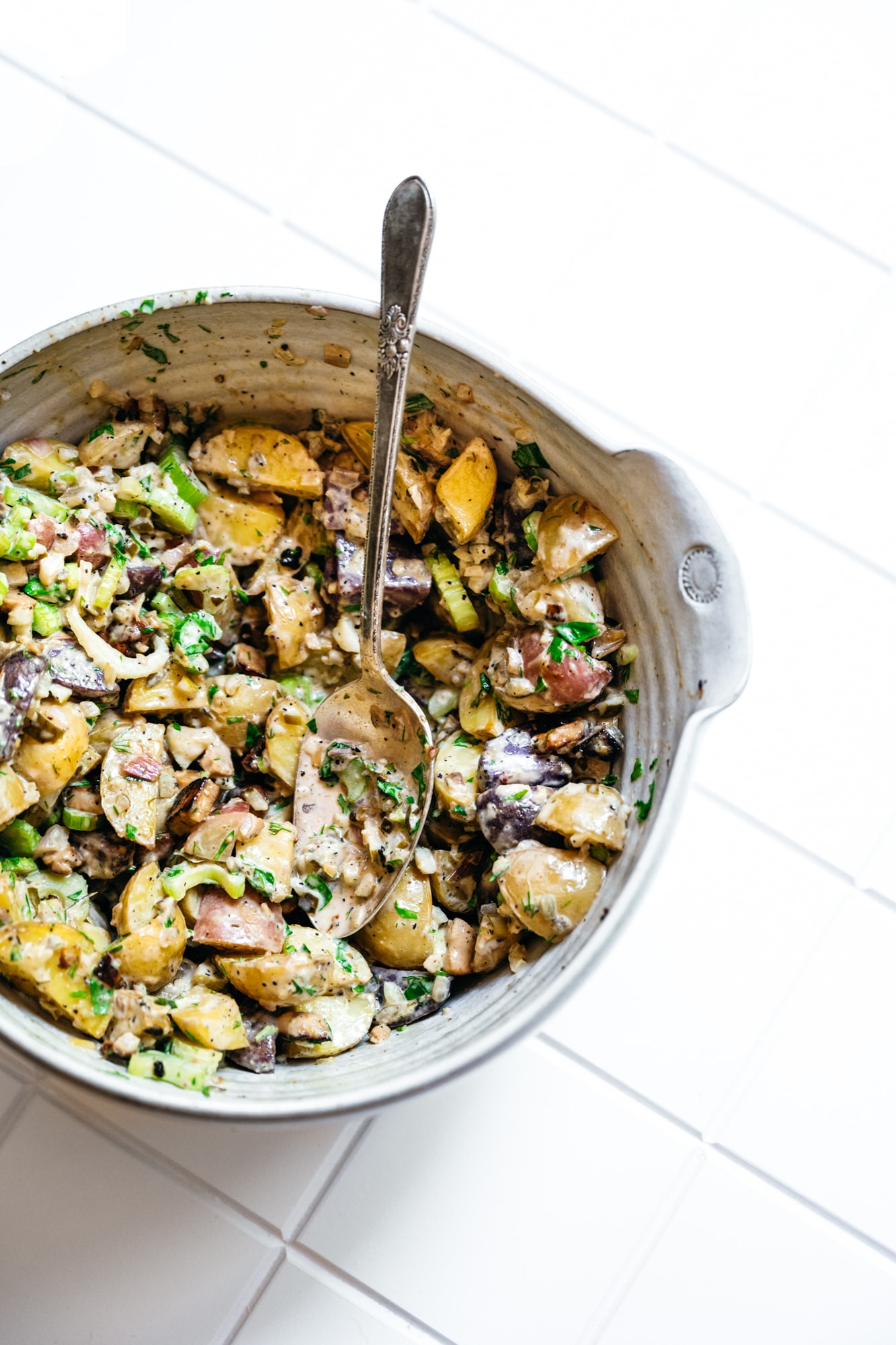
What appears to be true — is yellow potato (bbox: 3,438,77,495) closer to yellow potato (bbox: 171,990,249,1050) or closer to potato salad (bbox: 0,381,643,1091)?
potato salad (bbox: 0,381,643,1091)

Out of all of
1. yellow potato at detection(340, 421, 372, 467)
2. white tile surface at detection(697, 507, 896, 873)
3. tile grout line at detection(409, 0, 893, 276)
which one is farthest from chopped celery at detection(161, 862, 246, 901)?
tile grout line at detection(409, 0, 893, 276)

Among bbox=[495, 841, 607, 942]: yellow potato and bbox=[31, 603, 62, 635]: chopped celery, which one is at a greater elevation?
bbox=[495, 841, 607, 942]: yellow potato

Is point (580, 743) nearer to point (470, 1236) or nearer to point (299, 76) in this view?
point (470, 1236)

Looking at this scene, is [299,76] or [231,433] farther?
[299,76]

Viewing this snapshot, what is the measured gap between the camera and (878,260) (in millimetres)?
1551

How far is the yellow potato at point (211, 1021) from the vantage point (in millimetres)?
1089

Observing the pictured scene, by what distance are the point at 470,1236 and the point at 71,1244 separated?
1.73ft

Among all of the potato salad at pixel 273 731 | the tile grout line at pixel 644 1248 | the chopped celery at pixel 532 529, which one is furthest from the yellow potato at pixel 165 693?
the tile grout line at pixel 644 1248

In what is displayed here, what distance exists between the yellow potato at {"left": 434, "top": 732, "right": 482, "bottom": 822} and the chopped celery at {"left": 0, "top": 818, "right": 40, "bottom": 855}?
470 mm

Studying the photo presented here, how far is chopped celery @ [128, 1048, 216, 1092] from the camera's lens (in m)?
1.04

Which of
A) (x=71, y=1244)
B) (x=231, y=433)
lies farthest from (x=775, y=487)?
(x=71, y=1244)

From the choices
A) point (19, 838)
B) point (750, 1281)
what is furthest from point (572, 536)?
point (750, 1281)

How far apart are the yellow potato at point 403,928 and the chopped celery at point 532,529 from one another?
16.9 inches

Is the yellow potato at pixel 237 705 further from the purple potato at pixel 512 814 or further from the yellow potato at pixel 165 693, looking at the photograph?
the purple potato at pixel 512 814
